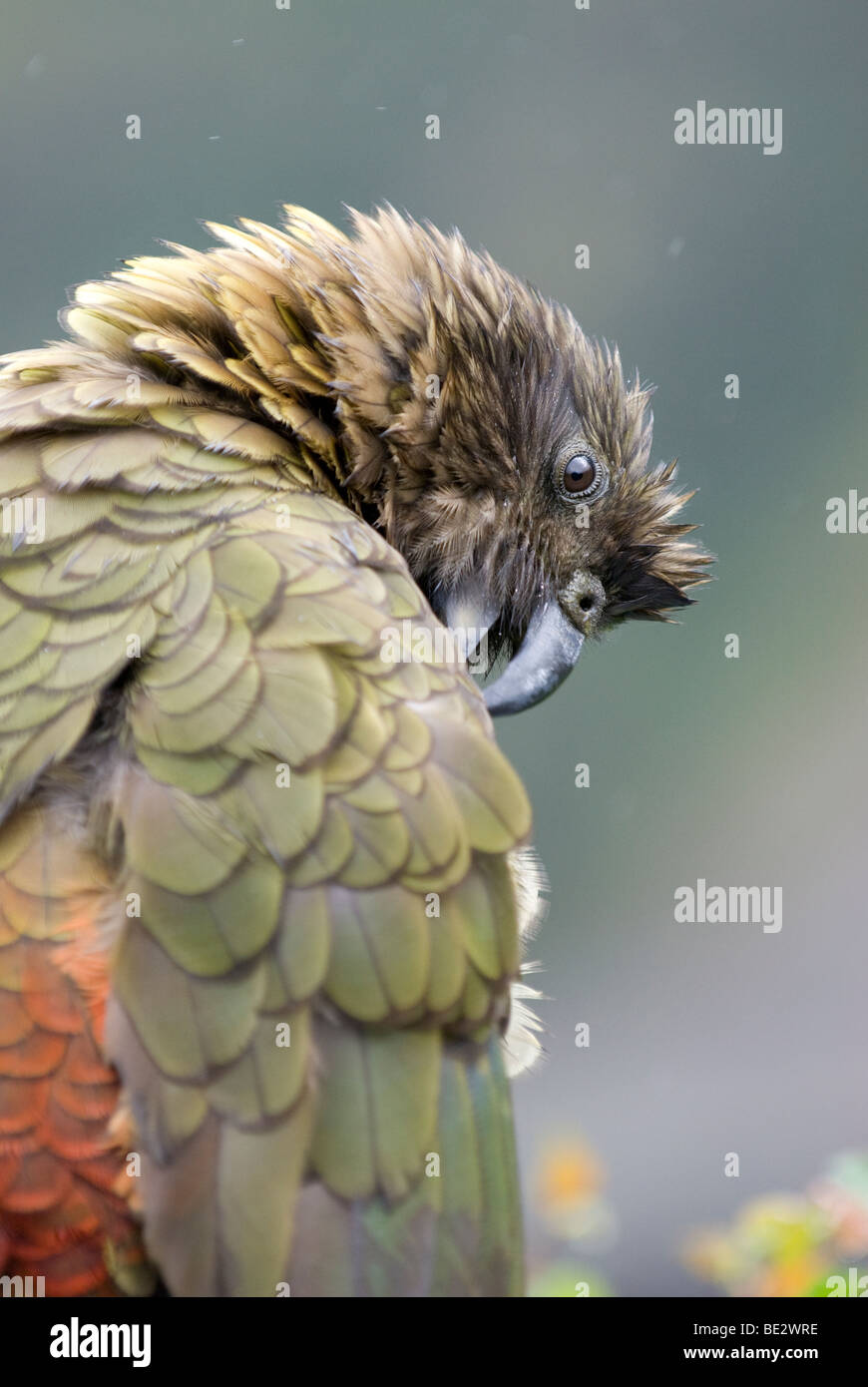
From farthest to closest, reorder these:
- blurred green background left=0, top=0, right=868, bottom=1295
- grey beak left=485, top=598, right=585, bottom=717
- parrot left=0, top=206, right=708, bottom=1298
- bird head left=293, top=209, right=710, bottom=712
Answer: blurred green background left=0, top=0, right=868, bottom=1295
grey beak left=485, top=598, right=585, bottom=717
bird head left=293, top=209, right=710, bottom=712
parrot left=0, top=206, right=708, bottom=1298

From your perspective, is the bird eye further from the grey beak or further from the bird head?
the grey beak

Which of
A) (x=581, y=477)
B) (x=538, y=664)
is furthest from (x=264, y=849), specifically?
(x=581, y=477)

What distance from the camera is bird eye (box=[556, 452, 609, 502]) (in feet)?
9.16

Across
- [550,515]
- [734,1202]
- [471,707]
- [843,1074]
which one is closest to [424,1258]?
[471,707]

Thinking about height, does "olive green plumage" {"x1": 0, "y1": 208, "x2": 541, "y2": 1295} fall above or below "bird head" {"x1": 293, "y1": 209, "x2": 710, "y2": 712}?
below

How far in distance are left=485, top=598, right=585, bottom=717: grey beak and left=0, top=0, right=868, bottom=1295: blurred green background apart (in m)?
3.21

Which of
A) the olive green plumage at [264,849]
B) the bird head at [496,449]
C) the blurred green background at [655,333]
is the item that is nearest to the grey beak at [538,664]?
the bird head at [496,449]

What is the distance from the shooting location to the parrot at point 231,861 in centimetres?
187

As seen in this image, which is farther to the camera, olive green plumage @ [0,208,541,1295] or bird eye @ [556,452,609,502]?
bird eye @ [556,452,609,502]

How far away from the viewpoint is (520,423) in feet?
8.87

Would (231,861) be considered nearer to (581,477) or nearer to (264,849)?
(264,849)

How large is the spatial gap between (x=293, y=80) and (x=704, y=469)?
2.85 metres

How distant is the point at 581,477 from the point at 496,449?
237 mm

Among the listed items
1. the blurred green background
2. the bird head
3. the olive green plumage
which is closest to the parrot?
the olive green plumage
